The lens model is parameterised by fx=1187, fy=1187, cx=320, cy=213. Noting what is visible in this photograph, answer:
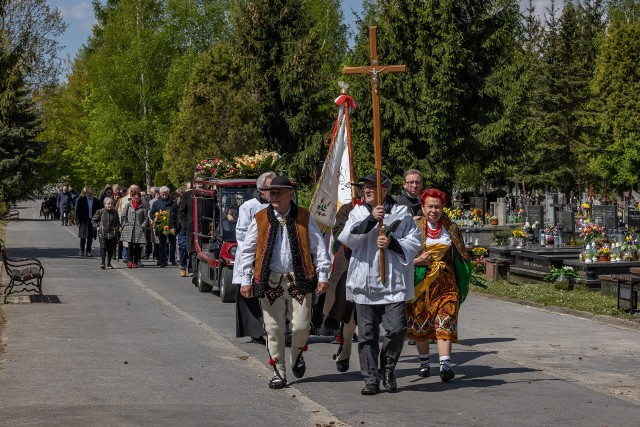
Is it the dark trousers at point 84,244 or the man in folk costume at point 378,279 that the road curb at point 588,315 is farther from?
the dark trousers at point 84,244

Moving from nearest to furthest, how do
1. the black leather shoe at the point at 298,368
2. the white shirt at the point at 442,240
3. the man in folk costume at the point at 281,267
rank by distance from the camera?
the man in folk costume at the point at 281,267 → the black leather shoe at the point at 298,368 → the white shirt at the point at 442,240

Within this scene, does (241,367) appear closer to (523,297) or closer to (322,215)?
(322,215)

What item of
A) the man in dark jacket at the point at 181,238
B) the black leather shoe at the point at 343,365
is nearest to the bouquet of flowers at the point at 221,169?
the man in dark jacket at the point at 181,238

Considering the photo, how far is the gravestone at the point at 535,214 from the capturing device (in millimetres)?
31672

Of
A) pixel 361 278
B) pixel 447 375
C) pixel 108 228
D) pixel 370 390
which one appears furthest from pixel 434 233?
pixel 108 228

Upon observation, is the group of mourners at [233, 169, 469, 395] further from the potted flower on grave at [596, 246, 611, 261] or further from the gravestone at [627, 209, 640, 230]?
the gravestone at [627, 209, 640, 230]

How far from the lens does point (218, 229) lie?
19.5m

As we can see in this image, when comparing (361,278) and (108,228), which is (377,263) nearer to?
(361,278)

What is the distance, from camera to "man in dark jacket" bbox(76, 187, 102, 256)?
31.2m

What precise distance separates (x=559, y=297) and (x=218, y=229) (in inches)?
222

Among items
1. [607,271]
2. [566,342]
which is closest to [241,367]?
[566,342]

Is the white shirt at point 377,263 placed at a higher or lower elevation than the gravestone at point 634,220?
lower

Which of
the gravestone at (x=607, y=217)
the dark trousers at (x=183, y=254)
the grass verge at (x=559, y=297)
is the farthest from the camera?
the gravestone at (x=607, y=217)

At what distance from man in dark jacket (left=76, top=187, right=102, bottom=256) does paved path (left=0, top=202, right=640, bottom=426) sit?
14.0m
